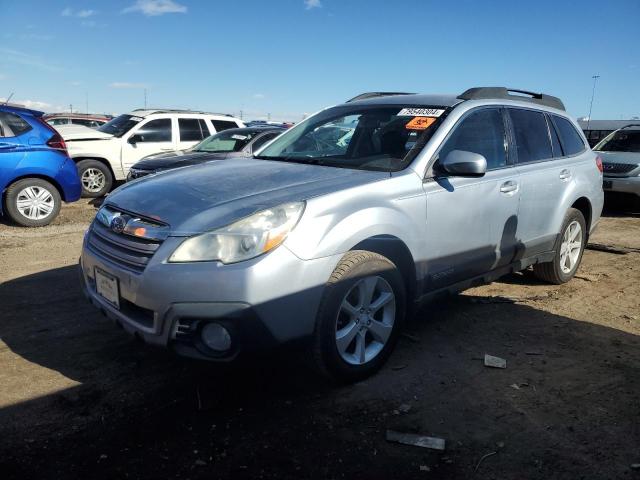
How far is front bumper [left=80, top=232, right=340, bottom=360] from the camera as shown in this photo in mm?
2543

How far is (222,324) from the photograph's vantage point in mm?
2574

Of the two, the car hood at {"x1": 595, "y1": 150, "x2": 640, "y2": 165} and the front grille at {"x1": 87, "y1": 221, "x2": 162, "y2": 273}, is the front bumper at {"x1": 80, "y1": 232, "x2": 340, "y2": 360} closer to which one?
the front grille at {"x1": 87, "y1": 221, "x2": 162, "y2": 273}

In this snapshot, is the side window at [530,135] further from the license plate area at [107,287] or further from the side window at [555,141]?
the license plate area at [107,287]

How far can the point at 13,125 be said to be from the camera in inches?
281

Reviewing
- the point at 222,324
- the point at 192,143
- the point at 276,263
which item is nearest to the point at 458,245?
the point at 276,263

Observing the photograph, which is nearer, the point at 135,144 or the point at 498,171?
the point at 498,171

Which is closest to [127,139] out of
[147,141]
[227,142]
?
[147,141]

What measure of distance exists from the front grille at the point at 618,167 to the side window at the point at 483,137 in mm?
7051

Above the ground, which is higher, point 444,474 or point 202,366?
point 202,366

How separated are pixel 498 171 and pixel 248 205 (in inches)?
84.7

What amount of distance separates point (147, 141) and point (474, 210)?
9.05 meters

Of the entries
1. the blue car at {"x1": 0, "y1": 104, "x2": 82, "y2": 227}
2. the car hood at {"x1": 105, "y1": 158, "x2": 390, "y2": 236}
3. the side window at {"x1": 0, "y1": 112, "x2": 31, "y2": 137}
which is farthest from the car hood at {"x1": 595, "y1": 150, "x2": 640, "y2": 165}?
the side window at {"x1": 0, "y1": 112, "x2": 31, "y2": 137}

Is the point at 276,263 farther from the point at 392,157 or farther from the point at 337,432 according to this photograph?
the point at 392,157

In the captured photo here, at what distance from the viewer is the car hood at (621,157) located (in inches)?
388
